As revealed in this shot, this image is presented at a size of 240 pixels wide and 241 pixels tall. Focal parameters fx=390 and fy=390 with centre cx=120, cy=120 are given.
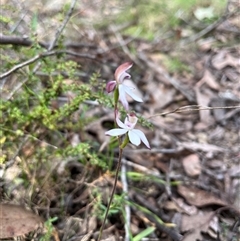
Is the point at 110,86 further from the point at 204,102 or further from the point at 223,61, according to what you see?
the point at 223,61

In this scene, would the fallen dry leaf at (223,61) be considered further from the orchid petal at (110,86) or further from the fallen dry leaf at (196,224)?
the orchid petal at (110,86)

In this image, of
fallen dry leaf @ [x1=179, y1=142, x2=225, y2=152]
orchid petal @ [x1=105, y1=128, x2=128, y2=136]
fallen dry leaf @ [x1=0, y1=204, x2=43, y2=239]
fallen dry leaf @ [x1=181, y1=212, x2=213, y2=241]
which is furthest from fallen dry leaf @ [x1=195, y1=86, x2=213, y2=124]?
orchid petal @ [x1=105, y1=128, x2=128, y2=136]

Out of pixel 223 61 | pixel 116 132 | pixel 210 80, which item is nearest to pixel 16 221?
pixel 116 132

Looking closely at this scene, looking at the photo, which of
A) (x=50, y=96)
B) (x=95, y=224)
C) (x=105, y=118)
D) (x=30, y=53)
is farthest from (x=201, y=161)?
(x=30, y=53)

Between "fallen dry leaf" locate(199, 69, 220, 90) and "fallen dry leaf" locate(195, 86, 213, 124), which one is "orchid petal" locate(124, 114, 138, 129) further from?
"fallen dry leaf" locate(199, 69, 220, 90)

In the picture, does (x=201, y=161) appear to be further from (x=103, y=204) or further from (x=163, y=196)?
(x=103, y=204)
